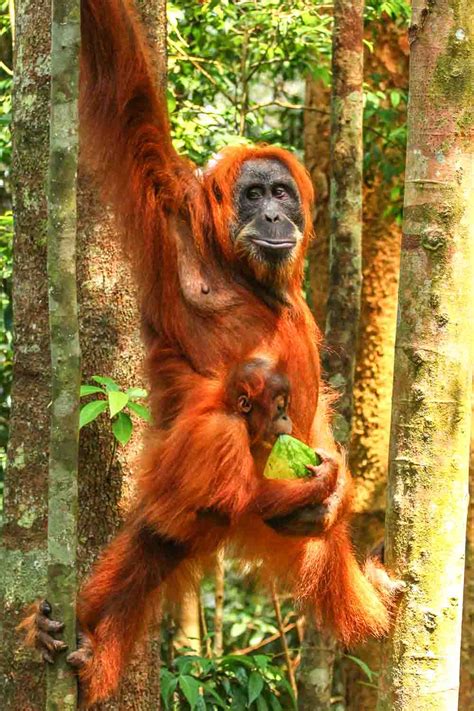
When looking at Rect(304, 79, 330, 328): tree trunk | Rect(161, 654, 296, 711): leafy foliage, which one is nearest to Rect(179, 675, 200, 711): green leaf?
Rect(161, 654, 296, 711): leafy foliage

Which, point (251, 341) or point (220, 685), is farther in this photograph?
point (220, 685)

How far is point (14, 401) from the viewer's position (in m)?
4.42

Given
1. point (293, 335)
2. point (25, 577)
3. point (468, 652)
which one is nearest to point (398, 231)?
point (468, 652)

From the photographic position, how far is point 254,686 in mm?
5426

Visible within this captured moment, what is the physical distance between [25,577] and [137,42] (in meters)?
2.24

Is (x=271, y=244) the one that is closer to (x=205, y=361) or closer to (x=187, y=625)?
(x=205, y=361)

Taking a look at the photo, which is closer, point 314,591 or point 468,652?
point 314,591

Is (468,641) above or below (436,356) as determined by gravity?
below

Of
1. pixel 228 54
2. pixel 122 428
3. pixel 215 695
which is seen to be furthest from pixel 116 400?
pixel 228 54

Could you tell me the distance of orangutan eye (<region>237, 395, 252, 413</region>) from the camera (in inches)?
147

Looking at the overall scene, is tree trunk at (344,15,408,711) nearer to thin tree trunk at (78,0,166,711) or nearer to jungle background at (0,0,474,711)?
jungle background at (0,0,474,711)

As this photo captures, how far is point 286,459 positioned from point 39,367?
1.29m

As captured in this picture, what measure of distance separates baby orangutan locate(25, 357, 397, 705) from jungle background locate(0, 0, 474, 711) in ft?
0.93

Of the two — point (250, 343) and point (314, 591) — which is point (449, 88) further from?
point (314, 591)
